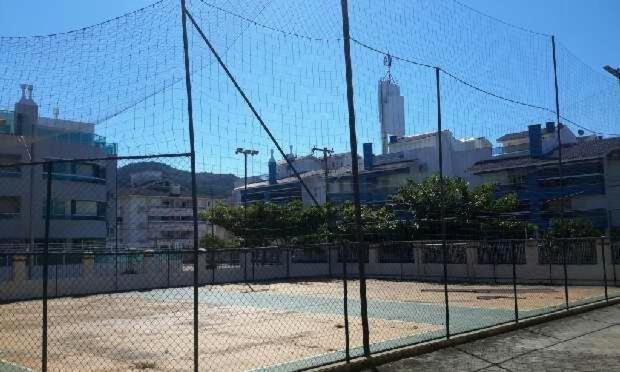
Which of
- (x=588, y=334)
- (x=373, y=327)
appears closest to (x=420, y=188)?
(x=373, y=327)

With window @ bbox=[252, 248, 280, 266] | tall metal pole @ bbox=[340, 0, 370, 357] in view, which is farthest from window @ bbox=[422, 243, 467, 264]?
tall metal pole @ bbox=[340, 0, 370, 357]

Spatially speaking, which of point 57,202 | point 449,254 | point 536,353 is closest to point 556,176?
point 449,254

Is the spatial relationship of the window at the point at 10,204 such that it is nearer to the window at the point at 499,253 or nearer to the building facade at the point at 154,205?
the building facade at the point at 154,205

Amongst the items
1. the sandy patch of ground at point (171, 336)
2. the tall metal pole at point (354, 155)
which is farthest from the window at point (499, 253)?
the tall metal pole at point (354, 155)

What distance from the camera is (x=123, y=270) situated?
29094mm

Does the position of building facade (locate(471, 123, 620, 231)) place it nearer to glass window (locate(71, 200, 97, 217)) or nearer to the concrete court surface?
glass window (locate(71, 200, 97, 217))

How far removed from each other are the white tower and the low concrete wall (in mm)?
13665

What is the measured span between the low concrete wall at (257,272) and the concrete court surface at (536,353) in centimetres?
1378

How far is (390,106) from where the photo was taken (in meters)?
9.93

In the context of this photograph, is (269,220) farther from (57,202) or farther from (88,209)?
(57,202)

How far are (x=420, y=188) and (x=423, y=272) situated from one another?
20.7 ft

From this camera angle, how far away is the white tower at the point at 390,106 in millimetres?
9672

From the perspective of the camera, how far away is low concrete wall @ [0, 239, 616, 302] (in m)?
25.6

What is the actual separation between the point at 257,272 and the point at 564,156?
2448 centimetres
